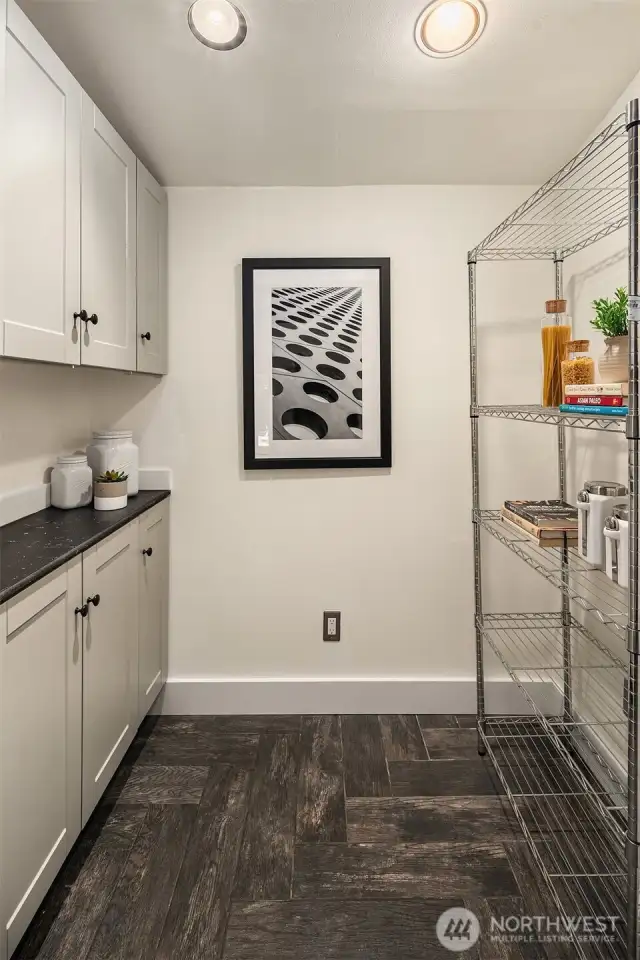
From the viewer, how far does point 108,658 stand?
187 centimetres

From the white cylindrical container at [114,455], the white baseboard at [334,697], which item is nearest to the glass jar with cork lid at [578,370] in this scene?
the white baseboard at [334,697]

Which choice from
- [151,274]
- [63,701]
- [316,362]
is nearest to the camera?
[63,701]

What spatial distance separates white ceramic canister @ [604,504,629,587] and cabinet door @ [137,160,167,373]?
1680 millimetres

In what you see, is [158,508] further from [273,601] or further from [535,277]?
[535,277]

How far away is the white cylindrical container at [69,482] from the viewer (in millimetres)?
2137

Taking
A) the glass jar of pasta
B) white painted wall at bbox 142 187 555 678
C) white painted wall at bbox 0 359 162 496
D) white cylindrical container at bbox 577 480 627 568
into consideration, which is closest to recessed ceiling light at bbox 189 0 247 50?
white painted wall at bbox 142 187 555 678

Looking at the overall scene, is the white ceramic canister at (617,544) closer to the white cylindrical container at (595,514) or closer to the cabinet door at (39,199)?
the white cylindrical container at (595,514)

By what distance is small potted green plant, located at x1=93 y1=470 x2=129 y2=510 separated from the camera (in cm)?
215

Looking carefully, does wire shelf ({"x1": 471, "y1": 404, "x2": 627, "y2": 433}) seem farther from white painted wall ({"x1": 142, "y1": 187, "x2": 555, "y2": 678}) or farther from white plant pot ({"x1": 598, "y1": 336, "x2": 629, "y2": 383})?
white painted wall ({"x1": 142, "y1": 187, "x2": 555, "y2": 678})

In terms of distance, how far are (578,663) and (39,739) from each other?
1.98 metres

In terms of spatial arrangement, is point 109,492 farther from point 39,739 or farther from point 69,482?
point 39,739

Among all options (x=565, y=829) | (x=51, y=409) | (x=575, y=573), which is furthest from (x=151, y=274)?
(x=565, y=829)

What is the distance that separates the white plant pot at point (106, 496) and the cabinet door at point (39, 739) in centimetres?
55

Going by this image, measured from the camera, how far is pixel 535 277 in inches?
99.5
